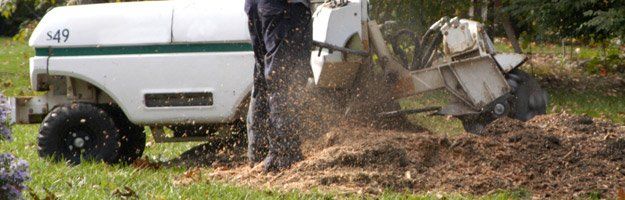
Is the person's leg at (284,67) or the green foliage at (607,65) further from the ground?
the person's leg at (284,67)

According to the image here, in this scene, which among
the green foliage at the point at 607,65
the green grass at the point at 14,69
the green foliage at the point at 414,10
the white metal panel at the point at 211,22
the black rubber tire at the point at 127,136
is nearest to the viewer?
the white metal panel at the point at 211,22

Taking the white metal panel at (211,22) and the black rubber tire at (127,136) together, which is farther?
the black rubber tire at (127,136)

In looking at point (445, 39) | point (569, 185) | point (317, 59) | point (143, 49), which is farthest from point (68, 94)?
point (569, 185)

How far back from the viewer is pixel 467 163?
7.14m

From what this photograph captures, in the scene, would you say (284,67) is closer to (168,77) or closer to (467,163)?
(467,163)

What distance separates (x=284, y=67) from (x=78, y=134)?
2148 millimetres

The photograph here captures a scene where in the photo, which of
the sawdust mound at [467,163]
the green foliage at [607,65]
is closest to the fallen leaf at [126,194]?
the sawdust mound at [467,163]

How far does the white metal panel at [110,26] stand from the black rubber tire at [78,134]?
0.48 m

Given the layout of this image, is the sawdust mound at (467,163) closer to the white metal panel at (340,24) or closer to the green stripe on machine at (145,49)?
the white metal panel at (340,24)

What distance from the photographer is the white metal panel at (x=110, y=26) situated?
869 centimetres

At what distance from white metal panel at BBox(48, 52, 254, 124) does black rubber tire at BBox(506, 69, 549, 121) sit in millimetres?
1784

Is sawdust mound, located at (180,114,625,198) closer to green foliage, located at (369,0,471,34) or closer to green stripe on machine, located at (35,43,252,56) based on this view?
green stripe on machine, located at (35,43,252,56)

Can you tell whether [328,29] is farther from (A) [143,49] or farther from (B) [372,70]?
(A) [143,49]

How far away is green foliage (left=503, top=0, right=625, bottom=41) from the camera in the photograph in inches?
526
